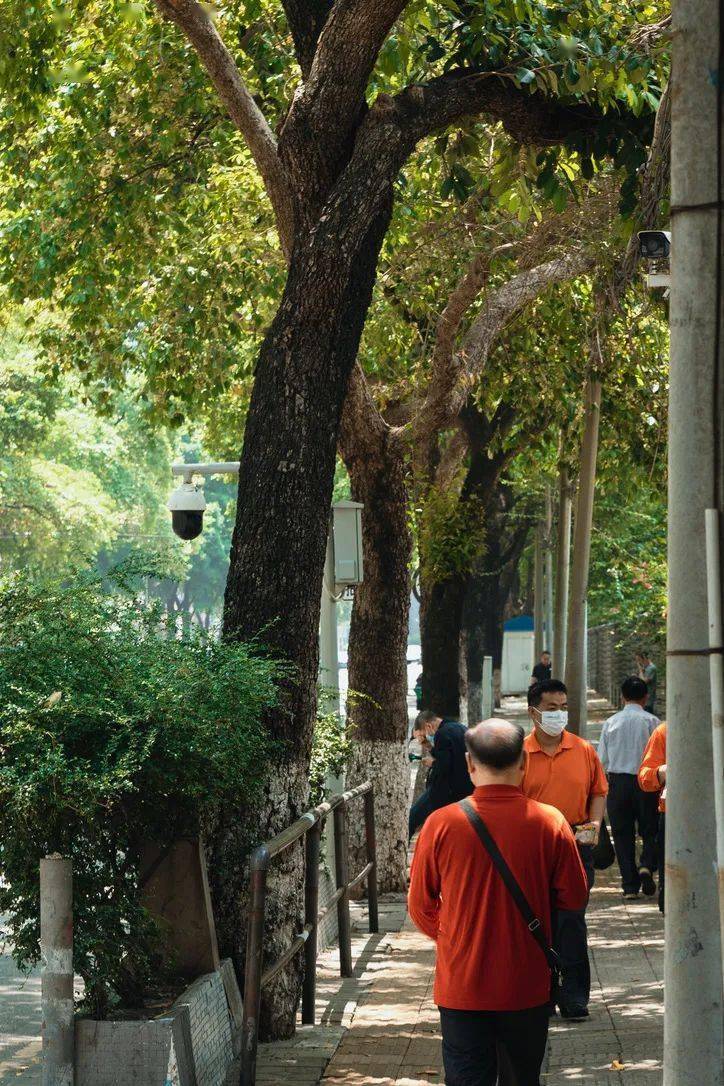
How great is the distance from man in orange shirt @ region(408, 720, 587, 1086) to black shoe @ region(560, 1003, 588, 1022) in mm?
3316

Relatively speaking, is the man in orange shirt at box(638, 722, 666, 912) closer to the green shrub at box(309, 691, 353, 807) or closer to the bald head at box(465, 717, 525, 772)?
the green shrub at box(309, 691, 353, 807)

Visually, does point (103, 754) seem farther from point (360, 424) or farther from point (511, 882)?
point (360, 424)

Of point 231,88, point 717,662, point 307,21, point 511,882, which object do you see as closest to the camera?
point 717,662

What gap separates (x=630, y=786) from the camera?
13422 mm

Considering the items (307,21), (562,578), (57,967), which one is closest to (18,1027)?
(57,967)

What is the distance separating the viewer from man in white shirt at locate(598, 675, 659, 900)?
1343 cm

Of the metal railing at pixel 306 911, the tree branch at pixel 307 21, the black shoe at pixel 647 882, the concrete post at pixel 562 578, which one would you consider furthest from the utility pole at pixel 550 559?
the tree branch at pixel 307 21

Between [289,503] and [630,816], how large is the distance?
6666mm

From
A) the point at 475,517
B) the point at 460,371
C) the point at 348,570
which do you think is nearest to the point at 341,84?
the point at 348,570

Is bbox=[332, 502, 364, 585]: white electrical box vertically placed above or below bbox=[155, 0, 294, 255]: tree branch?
below

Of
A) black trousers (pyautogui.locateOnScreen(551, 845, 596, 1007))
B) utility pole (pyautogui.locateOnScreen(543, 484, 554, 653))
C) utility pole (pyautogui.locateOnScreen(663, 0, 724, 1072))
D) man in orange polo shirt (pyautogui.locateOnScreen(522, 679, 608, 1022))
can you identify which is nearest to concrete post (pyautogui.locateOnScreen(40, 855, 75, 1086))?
utility pole (pyautogui.locateOnScreen(663, 0, 724, 1072))

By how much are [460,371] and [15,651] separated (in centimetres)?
812

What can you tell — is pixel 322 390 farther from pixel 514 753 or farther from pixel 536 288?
pixel 536 288

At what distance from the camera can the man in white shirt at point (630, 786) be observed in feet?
44.1
